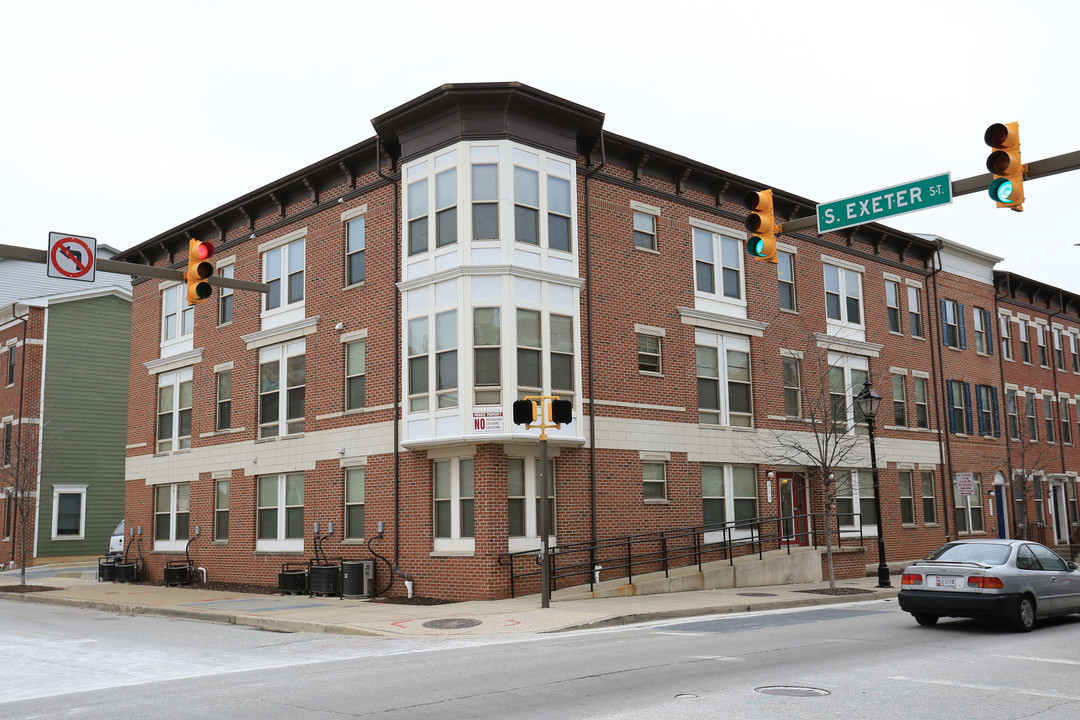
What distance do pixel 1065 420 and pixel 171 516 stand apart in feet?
117

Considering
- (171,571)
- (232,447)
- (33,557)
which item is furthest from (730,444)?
(33,557)

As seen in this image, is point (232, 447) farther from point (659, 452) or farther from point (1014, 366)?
point (1014, 366)

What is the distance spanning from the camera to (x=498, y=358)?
20891 mm

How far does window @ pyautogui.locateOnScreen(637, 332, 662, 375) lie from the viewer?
24047 mm

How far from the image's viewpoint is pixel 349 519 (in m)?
24.1

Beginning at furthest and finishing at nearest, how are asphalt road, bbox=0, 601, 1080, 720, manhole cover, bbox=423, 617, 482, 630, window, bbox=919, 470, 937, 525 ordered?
1. window, bbox=919, 470, 937, 525
2. manhole cover, bbox=423, 617, 482, 630
3. asphalt road, bbox=0, 601, 1080, 720

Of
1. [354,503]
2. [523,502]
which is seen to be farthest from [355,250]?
[523,502]

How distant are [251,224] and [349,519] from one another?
31.6ft

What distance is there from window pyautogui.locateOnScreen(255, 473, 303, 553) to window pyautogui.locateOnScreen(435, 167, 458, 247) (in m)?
7.98

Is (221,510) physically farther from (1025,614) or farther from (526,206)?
(1025,614)

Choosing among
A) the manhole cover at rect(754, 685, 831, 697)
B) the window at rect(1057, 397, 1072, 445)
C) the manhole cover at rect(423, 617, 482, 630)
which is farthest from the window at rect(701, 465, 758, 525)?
the window at rect(1057, 397, 1072, 445)

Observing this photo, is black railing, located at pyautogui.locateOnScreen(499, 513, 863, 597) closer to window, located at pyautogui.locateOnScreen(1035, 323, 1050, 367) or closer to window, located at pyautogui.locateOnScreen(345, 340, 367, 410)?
window, located at pyautogui.locateOnScreen(345, 340, 367, 410)

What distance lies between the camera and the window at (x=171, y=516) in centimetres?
3000

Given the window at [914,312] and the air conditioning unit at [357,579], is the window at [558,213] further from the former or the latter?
the window at [914,312]
